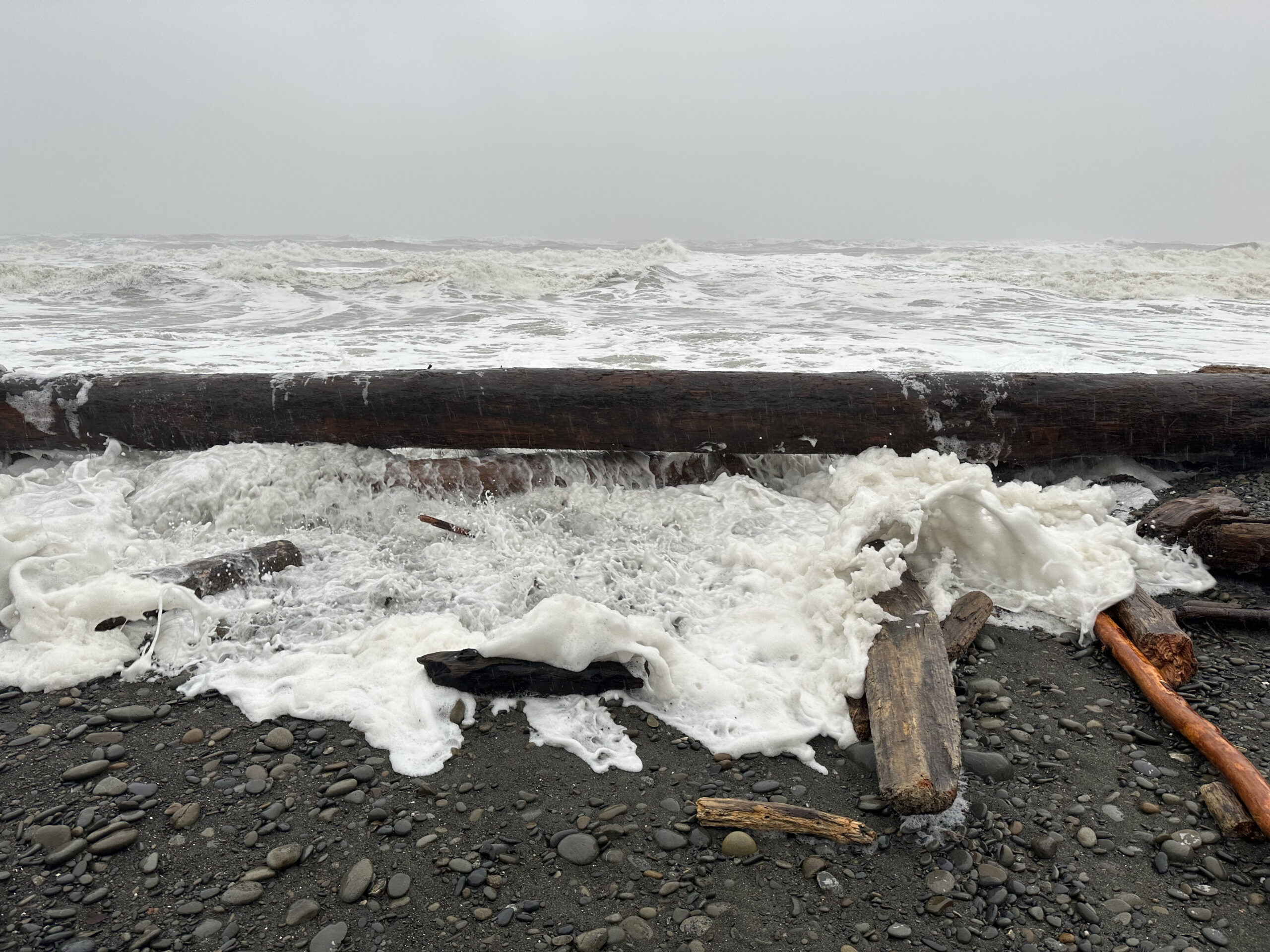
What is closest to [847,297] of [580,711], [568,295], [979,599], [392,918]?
[568,295]

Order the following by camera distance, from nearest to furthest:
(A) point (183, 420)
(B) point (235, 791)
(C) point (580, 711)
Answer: (B) point (235, 791) → (C) point (580, 711) → (A) point (183, 420)

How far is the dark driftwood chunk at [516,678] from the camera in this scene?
8.70 feet

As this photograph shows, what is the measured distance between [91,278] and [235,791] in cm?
1701

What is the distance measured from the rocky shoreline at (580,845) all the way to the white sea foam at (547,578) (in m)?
0.16

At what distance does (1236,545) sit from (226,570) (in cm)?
454

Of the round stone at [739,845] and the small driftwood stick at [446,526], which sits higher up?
the small driftwood stick at [446,526]

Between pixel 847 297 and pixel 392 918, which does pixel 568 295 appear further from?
pixel 392 918

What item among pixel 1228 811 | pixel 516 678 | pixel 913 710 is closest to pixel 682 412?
pixel 516 678

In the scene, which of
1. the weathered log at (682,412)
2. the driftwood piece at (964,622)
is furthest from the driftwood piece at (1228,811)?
the weathered log at (682,412)

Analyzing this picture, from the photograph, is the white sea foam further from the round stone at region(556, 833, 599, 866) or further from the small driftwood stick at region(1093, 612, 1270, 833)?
the round stone at region(556, 833, 599, 866)

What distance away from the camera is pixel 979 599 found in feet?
10.0

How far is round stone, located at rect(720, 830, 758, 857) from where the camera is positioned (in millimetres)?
2021

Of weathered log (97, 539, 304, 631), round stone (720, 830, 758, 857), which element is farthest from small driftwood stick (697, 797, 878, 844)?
weathered log (97, 539, 304, 631)

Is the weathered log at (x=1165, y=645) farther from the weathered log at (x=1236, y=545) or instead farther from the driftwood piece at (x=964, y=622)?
the weathered log at (x=1236, y=545)
